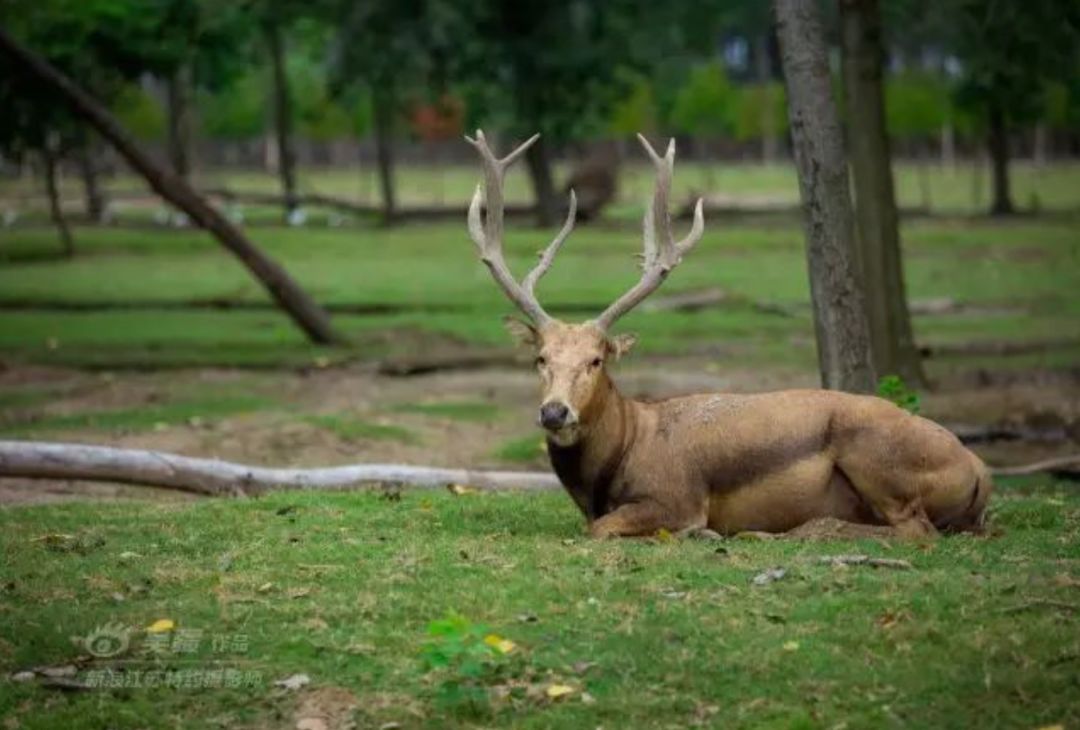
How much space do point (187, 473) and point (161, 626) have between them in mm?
5116

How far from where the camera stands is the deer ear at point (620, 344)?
11.1m

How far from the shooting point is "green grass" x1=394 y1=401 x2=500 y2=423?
1938cm

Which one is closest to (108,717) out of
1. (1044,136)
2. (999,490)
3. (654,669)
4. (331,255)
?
(654,669)

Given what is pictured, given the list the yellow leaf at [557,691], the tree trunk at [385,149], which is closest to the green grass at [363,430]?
the yellow leaf at [557,691]

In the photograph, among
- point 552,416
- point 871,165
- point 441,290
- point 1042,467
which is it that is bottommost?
point 441,290

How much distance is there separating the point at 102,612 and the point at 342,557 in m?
1.40

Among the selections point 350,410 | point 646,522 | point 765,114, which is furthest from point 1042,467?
point 765,114

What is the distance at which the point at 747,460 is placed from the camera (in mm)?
10805

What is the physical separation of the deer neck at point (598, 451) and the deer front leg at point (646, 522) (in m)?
0.25

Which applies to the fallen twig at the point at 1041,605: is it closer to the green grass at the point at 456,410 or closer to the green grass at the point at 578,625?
the green grass at the point at 578,625

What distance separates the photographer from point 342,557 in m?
10.3

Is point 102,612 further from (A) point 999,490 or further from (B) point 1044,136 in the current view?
(B) point 1044,136

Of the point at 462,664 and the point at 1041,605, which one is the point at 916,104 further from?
the point at 462,664

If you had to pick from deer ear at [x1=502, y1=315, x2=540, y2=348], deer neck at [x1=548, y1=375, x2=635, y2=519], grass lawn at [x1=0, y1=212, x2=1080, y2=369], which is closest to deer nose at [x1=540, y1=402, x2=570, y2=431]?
deer neck at [x1=548, y1=375, x2=635, y2=519]
